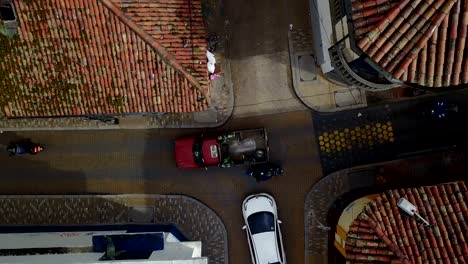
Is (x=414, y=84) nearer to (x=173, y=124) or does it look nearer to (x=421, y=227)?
(x=421, y=227)

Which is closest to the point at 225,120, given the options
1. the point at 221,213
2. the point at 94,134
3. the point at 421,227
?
the point at 221,213

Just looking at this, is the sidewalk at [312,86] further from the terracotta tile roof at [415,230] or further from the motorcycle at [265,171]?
the terracotta tile roof at [415,230]

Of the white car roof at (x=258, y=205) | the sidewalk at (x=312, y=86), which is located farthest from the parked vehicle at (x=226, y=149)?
the sidewalk at (x=312, y=86)

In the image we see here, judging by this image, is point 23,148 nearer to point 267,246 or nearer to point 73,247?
point 73,247

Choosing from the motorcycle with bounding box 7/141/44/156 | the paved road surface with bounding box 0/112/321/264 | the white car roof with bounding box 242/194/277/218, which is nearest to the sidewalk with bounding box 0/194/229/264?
the paved road surface with bounding box 0/112/321/264

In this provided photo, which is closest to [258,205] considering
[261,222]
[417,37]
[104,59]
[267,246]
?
[261,222]
